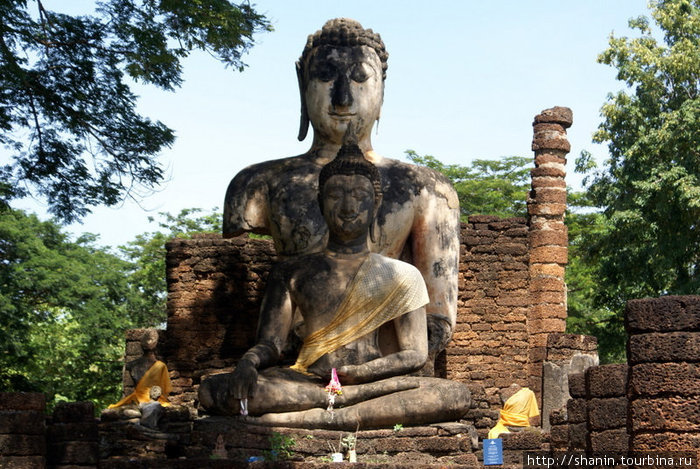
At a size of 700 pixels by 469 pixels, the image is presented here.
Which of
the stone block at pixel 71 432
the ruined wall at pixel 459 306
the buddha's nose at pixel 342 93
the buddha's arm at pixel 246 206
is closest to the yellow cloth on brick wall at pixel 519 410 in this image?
the ruined wall at pixel 459 306

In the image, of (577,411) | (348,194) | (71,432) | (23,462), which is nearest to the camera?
(23,462)

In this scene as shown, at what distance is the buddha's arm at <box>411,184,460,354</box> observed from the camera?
431 inches

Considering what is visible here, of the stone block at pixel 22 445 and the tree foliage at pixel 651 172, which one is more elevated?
the tree foliage at pixel 651 172

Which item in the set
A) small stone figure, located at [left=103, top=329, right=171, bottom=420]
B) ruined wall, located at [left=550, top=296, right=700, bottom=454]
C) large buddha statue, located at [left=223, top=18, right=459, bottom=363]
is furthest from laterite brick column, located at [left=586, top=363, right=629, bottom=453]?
small stone figure, located at [left=103, top=329, right=171, bottom=420]

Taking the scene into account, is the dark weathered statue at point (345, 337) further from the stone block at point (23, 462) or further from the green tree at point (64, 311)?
the green tree at point (64, 311)

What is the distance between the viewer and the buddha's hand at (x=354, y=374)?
952cm

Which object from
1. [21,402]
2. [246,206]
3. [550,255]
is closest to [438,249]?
[246,206]

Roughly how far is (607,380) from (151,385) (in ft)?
19.6

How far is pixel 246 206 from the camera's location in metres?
11.0

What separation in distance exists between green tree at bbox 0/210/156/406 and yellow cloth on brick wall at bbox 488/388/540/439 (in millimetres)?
10781

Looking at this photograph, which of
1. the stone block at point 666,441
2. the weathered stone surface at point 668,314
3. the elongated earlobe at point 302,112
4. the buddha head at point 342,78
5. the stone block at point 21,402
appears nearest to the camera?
the stone block at point 666,441

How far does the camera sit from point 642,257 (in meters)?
20.7

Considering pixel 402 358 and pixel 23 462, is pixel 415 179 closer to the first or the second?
pixel 402 358

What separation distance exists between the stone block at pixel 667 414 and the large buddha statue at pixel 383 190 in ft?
13.4
